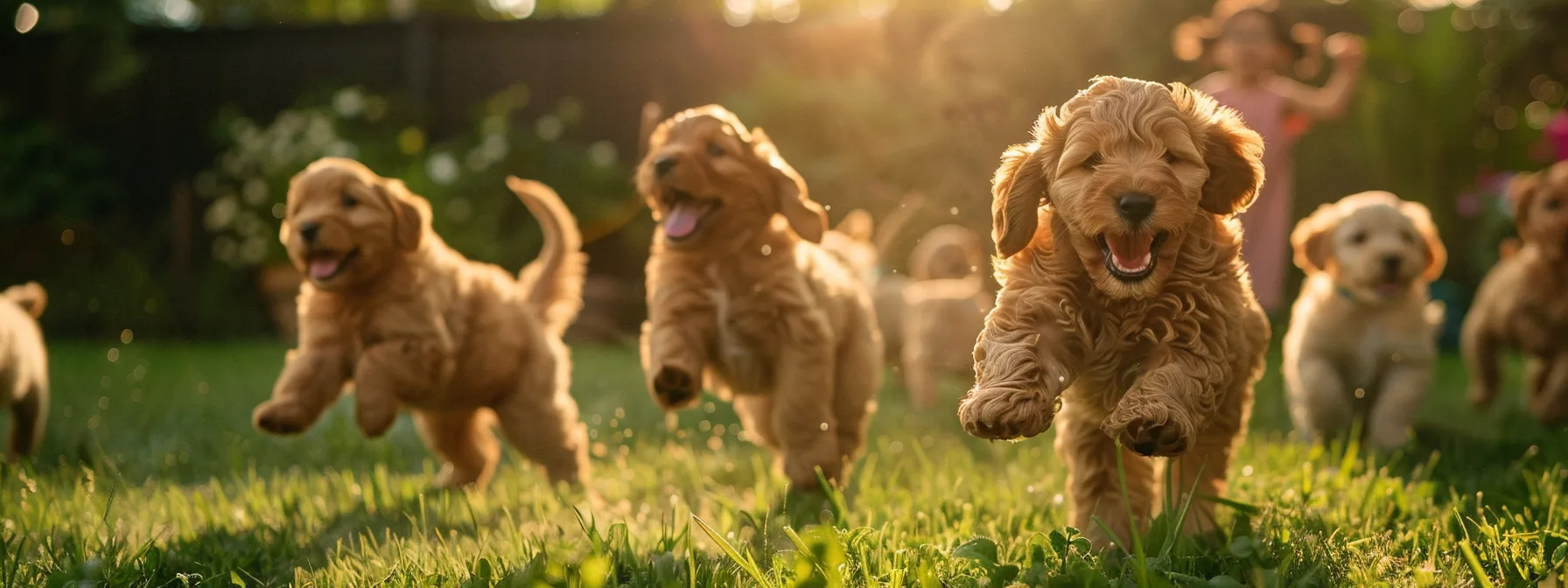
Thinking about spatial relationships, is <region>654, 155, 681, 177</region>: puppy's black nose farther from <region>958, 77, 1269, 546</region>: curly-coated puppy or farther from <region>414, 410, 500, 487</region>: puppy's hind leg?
<region>414, 410, 500, 487</region>: puppy's hind leg

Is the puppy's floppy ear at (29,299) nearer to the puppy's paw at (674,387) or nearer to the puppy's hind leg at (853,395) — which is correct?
the puppy's paw at (674,387)

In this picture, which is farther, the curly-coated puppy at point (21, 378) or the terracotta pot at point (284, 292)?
the terracotta pot at point (284, 292)

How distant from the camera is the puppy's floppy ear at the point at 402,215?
13.3ft

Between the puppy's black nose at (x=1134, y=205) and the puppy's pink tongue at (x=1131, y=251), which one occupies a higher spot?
the puppy's black nose at (x=1134, y=205)

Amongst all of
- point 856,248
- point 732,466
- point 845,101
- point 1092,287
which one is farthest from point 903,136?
point 1092,287

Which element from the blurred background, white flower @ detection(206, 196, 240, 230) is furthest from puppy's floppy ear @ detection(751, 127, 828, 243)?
white flower @ detection(206, 196, 240, 230)

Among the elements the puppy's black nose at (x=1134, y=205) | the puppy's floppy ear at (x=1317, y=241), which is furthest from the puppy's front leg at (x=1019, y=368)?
the puppy's floppy ear at (x=1317, y=241)

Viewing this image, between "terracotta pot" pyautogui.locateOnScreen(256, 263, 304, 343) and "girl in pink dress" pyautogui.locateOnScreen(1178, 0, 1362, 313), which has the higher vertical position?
"girl in pink dress" pyautogui.locateOnScreen(1178, 0, 1362, 313)

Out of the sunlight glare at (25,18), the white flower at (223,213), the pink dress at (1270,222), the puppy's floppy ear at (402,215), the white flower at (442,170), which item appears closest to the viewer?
the puppy's floppy ear at (402,215)

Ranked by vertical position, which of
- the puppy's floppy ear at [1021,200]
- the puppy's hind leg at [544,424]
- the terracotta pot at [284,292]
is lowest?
the terracotta pot at [284,292]

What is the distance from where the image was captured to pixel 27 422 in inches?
194

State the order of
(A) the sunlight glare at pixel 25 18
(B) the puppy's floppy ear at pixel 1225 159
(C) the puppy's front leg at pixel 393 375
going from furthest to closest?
(A) the sunlight glare at pixel 25 18, (C) the puppy's front leg at pixel 393 375, (B) the puppy's floppy ear at pixel 1225 159

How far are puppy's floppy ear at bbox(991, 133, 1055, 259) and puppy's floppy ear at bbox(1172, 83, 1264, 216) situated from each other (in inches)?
11.8

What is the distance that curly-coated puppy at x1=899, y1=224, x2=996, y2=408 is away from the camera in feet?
22.4
